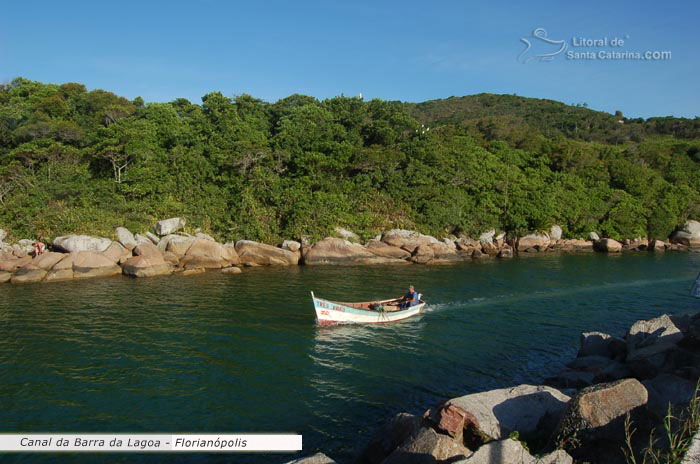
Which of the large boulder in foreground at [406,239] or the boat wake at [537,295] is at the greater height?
the large boulder in foreground at [406,239]

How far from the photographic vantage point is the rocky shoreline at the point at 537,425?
24.6ft

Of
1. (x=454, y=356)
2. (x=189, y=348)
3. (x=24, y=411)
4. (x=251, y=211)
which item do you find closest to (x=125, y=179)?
(x=251, y=211)

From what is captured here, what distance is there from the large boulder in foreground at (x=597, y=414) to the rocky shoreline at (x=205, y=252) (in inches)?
1069

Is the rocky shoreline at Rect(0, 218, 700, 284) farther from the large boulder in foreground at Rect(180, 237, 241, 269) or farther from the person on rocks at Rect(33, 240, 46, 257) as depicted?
the person on rocks at Rect(33, 240, 46, 257)

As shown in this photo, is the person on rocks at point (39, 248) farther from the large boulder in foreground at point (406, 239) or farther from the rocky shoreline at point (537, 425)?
the rocky shoreline at point (537, 425)

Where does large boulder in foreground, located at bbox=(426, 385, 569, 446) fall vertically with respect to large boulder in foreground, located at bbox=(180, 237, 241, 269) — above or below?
below

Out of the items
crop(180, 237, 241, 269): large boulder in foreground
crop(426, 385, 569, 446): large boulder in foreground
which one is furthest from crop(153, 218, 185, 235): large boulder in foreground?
crop(426, 385, 569, 446): large boulder in foreground

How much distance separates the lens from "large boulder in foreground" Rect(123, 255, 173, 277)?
29.9m

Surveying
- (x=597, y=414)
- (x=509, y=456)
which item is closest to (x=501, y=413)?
(x=597, y=414)

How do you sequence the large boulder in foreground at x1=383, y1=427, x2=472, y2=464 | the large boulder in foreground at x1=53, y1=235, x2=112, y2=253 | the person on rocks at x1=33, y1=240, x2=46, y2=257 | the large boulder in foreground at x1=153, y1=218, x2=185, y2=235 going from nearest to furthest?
the large boulder in foreground at x1=383, y1=427, x2=472, y2=464 → the large boulder in foreground at x1=53, y1=235, x2=112, y2=253 → the person on rocks at x1=33, y1=240, x2=46, y2=257 → the large boulder in foreground at x1=153, y1=218, x2=185, y2=235

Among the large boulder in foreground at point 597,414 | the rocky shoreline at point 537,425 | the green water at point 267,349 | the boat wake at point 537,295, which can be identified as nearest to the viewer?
the rocky shoreline at point 537,425

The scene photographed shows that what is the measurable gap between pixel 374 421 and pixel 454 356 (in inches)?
230

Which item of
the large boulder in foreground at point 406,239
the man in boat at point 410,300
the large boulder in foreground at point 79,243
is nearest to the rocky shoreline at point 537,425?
the man in boat at point 410,300
